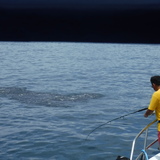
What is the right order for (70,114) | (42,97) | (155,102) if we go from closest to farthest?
(155,102)
(70,114)
(42,97)

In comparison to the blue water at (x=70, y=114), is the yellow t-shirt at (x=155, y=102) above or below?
→ above

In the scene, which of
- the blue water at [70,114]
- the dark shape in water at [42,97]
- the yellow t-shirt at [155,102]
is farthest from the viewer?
the dark shape in water at [42,97]

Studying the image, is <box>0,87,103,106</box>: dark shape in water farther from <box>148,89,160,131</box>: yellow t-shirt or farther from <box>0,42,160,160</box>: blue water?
<box>148,89,160,131</box>: yellow t-shirt

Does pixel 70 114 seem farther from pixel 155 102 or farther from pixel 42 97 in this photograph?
pixel 155 102

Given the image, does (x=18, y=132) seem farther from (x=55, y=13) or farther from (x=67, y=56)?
(x=67, y=56)

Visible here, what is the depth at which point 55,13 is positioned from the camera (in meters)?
2.67

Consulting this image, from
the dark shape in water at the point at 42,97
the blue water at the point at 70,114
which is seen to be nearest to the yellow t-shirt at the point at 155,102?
the blue water at the point at 70,114

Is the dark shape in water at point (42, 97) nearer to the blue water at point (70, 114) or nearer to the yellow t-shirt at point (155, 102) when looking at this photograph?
the blue water at point (70, 114)

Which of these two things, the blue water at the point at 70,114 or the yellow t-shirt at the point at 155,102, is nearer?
the yellow t-shirt at the point at 155,102

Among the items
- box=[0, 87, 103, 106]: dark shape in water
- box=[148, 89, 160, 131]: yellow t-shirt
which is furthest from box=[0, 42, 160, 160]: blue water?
box=[148, 89, 160, 131]: yellow t-shirt

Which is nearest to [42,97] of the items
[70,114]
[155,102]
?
[70,114]

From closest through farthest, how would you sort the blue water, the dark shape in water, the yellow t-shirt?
the yellow t-shirt < the blue water < the dark shape in water

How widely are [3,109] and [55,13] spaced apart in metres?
16.9

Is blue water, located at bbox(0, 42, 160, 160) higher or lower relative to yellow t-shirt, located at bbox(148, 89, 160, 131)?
lower
